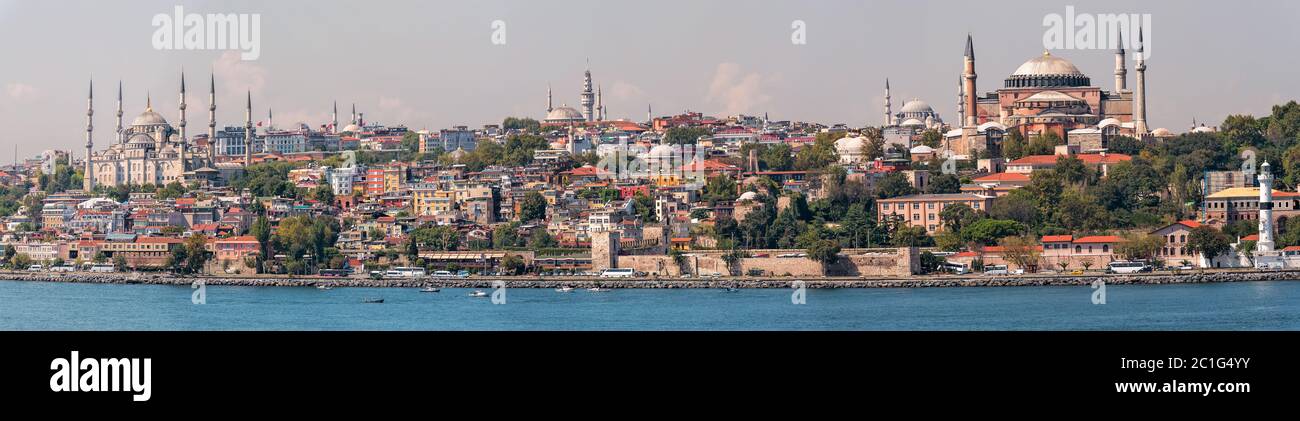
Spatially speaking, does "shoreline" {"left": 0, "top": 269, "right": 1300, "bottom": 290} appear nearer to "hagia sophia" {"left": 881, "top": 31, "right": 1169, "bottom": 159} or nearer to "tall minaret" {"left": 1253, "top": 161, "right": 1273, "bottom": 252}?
"tall minaret" {"left": 1253, "top": 161, "right": 1273, "bottom": 252}

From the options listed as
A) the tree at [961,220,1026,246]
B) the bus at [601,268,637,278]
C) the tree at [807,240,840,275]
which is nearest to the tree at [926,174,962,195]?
the tree at [961,220,1026,246]

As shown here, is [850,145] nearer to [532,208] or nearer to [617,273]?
[532,208]

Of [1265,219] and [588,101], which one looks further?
[588,101]

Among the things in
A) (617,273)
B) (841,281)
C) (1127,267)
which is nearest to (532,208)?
(617,273)

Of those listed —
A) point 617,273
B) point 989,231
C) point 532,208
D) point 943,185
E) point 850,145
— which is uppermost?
point 850,145
